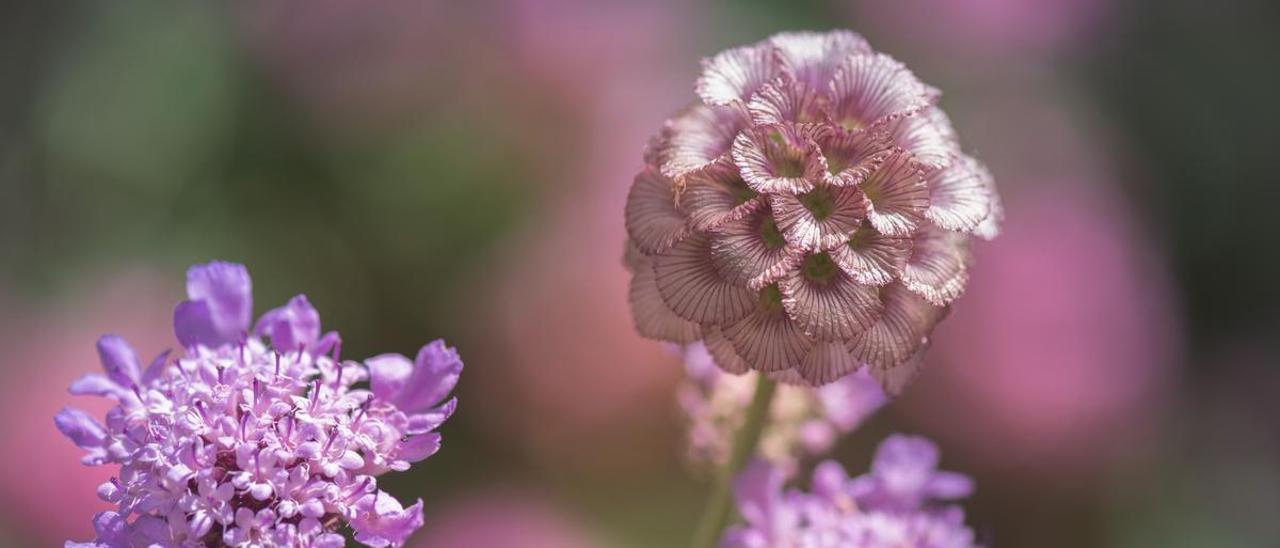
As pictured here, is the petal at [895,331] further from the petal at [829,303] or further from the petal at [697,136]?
the petal at [697,136]

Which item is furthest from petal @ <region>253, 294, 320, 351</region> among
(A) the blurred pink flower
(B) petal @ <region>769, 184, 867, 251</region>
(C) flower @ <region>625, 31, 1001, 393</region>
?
(A) the blurred pink flower

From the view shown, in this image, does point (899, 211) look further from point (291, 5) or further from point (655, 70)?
point (291, 5)

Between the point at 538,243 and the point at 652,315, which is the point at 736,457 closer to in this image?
the point at 652,315

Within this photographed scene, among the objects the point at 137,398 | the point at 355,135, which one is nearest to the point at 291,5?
the point at 355,135

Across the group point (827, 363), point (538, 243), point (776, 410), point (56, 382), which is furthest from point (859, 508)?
point (56, 382)

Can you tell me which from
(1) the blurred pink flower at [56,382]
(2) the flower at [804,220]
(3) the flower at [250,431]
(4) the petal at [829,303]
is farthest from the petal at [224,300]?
(1) the blurred pink flower at [56,382]

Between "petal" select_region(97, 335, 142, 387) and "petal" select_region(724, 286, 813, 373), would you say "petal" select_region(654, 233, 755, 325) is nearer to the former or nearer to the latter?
"petal" select_region(724, 286, 813, 373)
